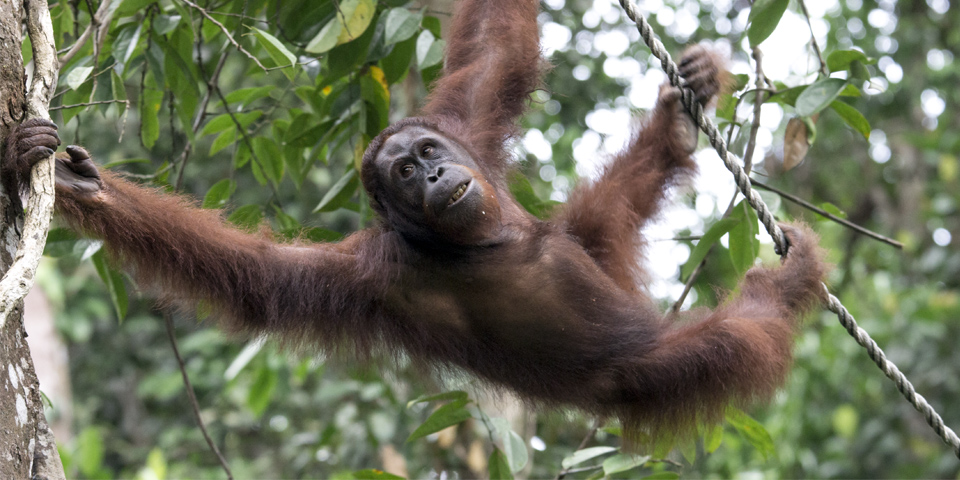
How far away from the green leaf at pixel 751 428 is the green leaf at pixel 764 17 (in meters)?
1.34

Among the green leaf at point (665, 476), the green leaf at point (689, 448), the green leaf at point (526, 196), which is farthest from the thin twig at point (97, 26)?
the green leaf at point (689, 448)

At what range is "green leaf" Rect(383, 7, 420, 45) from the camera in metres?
2.91

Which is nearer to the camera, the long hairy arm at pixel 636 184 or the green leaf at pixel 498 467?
the green leaf at pixel 498 467

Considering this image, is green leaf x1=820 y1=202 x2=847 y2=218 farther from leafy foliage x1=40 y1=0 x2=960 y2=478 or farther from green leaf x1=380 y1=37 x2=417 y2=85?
green leaf x1=380 y1=37 x2=417 y2=85

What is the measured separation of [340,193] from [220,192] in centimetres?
56

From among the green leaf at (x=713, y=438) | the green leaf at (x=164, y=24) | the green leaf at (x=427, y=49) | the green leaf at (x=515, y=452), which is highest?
the green leaf at (x=164, y=24)

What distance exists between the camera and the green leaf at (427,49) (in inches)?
118

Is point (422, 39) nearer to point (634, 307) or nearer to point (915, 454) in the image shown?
point (634, 307)

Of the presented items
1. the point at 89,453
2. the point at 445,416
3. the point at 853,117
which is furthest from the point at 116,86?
the point at 89,453

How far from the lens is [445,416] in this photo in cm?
304

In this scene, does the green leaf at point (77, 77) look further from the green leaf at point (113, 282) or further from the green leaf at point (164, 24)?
the green leaf at point (113, 282)

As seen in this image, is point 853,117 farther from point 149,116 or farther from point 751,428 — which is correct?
point 149,116

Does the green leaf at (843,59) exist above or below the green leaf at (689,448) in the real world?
above

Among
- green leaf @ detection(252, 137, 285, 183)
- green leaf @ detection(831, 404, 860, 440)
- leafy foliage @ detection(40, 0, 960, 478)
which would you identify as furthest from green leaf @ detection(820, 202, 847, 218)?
green leaf @ detection(831, 404, 860, 440)
